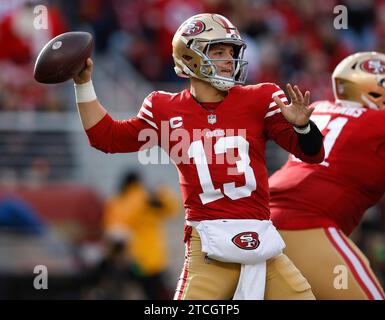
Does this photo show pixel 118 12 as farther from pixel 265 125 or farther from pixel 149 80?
pixel 265 125

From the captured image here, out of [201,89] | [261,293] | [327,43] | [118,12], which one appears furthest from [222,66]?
[327,43]

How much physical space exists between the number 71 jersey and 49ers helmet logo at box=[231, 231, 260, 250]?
0.33ft

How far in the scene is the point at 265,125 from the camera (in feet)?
17.5

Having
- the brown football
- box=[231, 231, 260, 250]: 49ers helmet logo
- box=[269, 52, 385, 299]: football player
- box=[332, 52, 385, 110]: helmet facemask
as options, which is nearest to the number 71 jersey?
box=[231, 231, 260, 250]: 49ers helmet logo

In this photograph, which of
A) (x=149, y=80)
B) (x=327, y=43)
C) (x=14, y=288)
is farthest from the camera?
(x=327, y=43)

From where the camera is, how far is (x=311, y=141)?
5152mm

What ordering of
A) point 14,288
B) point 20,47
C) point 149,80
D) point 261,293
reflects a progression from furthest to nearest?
point 149,80 → point 20,47 → point 14,288 → point 261,293

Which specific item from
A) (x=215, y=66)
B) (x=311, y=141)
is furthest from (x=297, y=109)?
(x=215, y=66)

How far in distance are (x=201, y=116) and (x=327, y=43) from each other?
23.5 feet

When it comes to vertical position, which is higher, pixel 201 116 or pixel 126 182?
pixel 201 116

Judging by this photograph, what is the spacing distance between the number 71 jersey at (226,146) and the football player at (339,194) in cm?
59

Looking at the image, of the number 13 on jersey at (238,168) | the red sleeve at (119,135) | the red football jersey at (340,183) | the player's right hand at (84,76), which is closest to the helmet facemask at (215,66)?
the number 13 on jersey at (238,168)

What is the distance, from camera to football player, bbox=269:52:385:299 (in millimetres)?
5707

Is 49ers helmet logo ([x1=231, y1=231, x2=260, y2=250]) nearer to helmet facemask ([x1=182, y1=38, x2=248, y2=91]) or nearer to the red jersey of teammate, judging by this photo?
the red jersey of teammate
